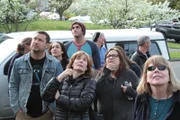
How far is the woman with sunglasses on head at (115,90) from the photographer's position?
4266mm

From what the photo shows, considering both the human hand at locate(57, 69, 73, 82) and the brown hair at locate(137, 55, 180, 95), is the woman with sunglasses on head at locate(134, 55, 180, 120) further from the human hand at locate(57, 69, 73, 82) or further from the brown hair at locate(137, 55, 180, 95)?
the human hand at locate(57, 69, 73, 82)

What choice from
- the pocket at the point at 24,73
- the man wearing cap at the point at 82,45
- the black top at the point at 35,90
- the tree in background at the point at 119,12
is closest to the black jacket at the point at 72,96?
the black top at the point at 35,90

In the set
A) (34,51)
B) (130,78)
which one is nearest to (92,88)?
(130,78)

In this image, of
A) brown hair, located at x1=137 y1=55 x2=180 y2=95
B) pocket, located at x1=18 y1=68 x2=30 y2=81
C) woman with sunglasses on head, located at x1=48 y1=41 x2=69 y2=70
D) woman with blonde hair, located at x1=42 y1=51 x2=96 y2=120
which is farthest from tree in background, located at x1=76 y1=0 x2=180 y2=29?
brown hair, located at x1=137 y1=55 x2=180 y2=95

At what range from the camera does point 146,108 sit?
10.7ft

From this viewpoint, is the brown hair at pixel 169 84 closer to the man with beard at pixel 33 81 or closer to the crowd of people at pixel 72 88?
the crowd of people at pixel 72 88

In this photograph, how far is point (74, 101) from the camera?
4.01 metres

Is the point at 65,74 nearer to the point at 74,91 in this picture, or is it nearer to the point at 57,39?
the point at 74,91

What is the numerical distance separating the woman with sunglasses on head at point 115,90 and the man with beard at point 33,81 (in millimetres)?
657

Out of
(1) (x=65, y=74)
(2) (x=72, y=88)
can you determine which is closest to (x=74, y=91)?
(2) (x=72, y=88)

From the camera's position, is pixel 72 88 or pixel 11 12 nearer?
pixel 72 88

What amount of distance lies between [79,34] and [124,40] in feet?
8.19

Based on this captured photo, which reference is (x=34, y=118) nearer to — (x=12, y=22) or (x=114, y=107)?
(x=114, y=107)

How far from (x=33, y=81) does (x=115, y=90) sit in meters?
1.02
